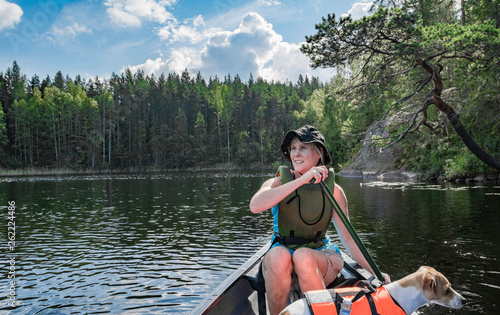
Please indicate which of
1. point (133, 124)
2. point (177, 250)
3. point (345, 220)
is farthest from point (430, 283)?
point (133, 124)

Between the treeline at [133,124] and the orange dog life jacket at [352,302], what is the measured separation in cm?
6271

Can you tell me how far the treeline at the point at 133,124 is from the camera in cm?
5953

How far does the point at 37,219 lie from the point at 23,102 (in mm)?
56323

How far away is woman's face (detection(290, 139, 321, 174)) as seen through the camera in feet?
9.72

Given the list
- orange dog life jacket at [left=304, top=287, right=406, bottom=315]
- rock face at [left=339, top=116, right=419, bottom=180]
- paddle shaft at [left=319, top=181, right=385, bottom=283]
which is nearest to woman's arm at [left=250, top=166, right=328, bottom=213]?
paddle shaft at [left=319, top=181, right=385, bottom=283]

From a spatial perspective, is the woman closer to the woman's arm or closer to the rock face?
the woman's arm

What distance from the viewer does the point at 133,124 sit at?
6975 centimetres

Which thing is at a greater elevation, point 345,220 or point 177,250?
point 345,220

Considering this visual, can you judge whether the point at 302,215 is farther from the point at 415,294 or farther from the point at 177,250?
the point at 177,250

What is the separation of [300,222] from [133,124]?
7124cm

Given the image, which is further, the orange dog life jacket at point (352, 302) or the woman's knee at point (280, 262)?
the woman's knee at point (280, 262)

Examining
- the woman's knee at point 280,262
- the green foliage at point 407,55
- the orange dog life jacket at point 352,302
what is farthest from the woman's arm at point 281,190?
the green foliage at point 407,55

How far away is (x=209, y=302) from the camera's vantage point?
2904 mm

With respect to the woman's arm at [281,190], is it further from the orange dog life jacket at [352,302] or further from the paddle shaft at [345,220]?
the orange dog life jacket at [352,302]
